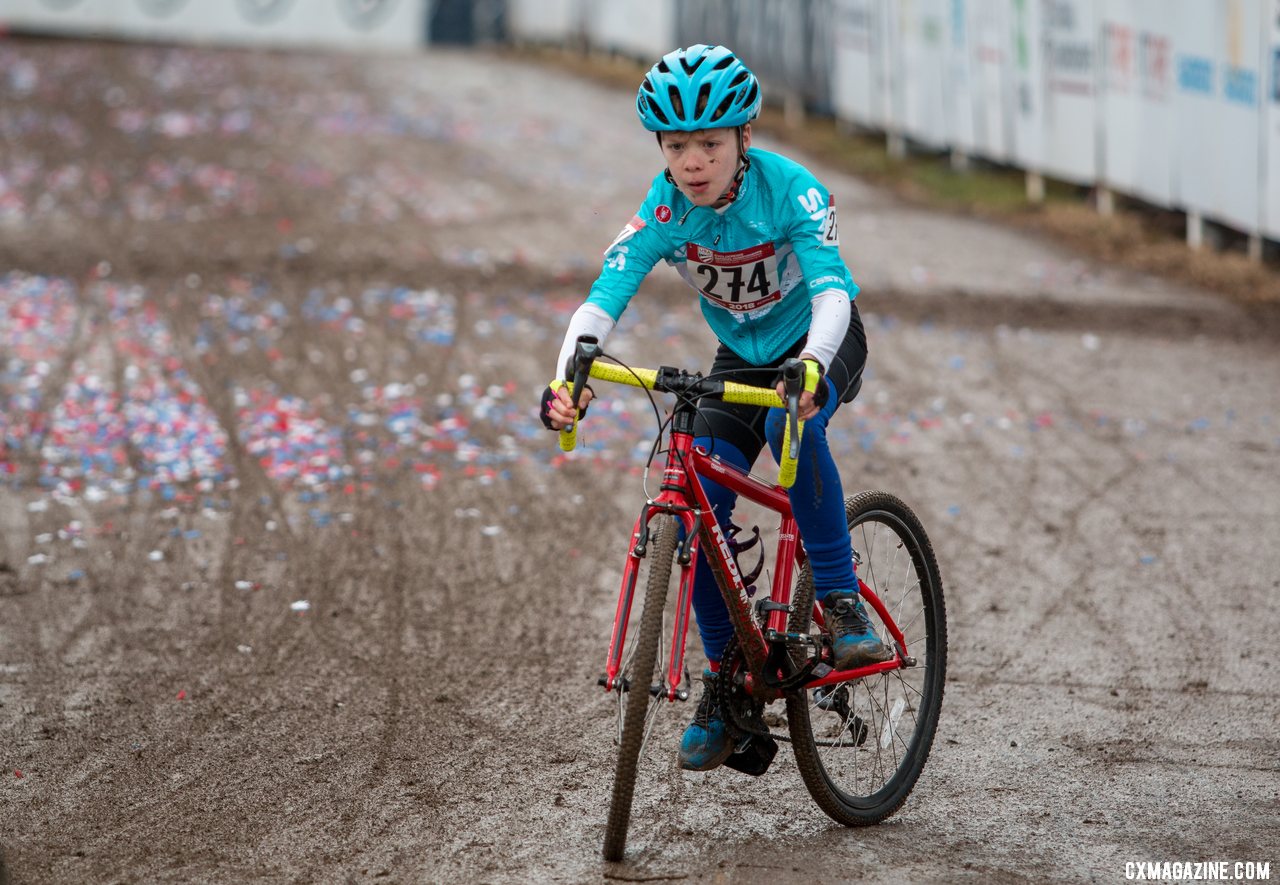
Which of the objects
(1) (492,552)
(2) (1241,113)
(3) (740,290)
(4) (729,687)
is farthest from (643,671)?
(2) (1241,113)

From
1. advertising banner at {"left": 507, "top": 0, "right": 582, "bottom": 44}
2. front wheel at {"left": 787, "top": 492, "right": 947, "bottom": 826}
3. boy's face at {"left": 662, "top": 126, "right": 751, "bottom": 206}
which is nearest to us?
boy's face at {"left": 662, "top": 126, "right": 751, "bottom": 206}

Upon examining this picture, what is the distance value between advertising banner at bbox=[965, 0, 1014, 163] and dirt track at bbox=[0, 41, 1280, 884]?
174 cm

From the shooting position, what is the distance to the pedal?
14.8 ft

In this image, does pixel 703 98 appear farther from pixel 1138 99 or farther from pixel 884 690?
pixel 1138 99

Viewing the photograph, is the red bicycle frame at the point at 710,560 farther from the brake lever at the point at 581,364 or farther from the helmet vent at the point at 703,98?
the helmet vent at the point at 703,98

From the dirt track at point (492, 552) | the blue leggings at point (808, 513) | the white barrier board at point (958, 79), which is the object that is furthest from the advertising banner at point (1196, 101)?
the blue leggings at point (808, 513)

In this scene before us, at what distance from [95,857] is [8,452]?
195 inches

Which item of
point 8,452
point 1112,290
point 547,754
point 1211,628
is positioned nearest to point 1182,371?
point 1112,290

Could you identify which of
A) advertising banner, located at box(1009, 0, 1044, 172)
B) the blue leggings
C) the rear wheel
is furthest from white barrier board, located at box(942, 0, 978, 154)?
the rear wheel

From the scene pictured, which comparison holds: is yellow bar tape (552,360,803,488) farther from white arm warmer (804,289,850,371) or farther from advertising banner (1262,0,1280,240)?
advertising banner (1262,0,1280,240)

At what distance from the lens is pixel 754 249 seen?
4.30 m

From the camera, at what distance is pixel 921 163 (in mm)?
18750

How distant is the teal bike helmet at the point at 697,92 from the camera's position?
407 centimetres

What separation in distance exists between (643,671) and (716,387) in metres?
0.79
